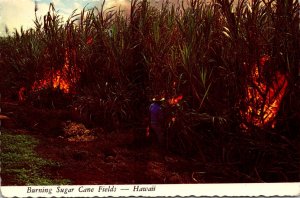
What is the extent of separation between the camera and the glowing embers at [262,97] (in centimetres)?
226

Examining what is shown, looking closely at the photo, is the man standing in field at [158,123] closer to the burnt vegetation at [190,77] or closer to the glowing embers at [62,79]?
the burnt vegetation at [190,77]

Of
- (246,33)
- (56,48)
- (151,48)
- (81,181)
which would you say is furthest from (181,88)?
(56,48)

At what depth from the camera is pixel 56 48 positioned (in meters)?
3.00

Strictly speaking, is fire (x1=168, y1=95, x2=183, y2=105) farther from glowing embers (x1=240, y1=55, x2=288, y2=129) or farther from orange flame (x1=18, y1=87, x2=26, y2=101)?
orange flame (x1=18, y1=87, x2=26, y2=101)

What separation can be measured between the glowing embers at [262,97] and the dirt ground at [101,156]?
42 centimetres

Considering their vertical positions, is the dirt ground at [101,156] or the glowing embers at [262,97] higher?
the glowing embers at [262,97]

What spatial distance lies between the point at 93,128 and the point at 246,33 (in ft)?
3.78

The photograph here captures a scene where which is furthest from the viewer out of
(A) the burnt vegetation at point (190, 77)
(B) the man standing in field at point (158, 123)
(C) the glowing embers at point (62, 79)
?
(C) the glowing embers at point (62, 79)

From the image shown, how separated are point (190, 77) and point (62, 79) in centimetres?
100

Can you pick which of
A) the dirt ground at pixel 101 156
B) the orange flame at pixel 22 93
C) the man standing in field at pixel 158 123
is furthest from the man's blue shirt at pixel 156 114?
the orange flame at pixel 22 93

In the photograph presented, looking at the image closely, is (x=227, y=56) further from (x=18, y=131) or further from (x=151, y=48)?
(x=18, y=131)

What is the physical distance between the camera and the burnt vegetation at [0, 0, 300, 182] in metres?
2.24

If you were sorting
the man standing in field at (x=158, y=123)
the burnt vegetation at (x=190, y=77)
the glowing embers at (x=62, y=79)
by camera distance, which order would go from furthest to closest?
the glowing embers at (x=62, y=79)
the man standing in field at (x=158, y=123)
the burnt vegetation at (x=190, y=77)

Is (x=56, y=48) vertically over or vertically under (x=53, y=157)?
over
